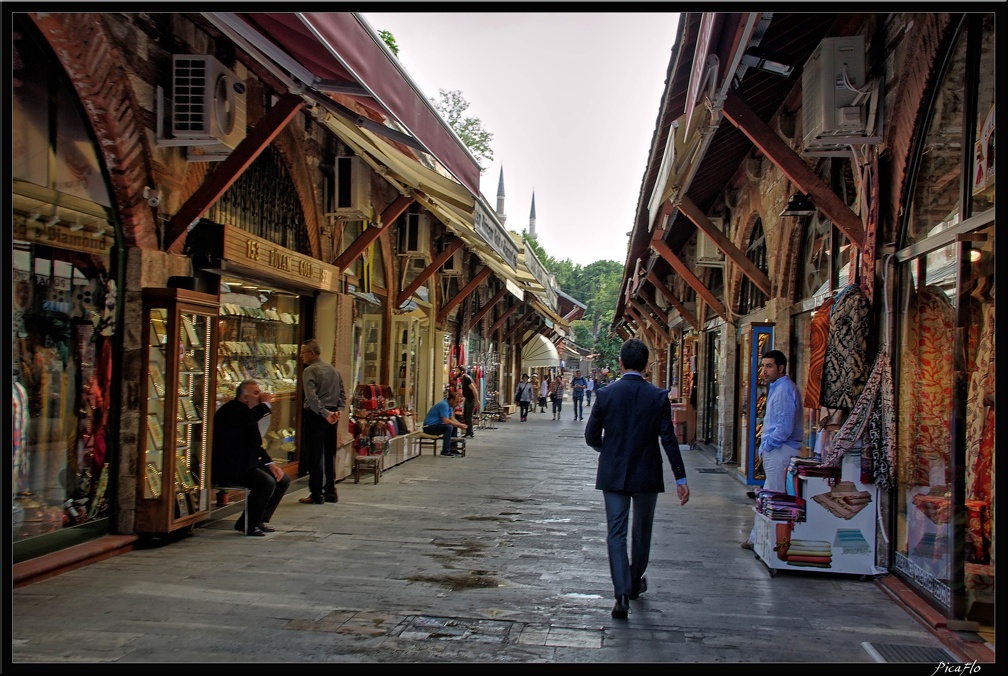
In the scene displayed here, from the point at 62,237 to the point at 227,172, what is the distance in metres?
1.41

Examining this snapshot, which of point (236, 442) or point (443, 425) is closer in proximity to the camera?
point (236, 442)

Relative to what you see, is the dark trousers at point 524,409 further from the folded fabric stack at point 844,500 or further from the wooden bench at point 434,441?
the folded fabric stack at point 844,500

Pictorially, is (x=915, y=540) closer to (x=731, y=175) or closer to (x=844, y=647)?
(x=844, y=647)

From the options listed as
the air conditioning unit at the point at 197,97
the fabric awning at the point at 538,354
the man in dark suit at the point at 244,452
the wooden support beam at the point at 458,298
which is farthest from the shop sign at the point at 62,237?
the fabric awning at the point at 538,354

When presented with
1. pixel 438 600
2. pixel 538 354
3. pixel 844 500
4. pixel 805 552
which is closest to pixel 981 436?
pixel 844 500

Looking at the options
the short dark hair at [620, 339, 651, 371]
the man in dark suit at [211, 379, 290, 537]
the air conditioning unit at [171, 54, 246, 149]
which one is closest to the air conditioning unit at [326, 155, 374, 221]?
the air conditioning unit at [171, 54, 246, 149]

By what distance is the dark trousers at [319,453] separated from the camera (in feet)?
27.1

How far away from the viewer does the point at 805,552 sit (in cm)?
586

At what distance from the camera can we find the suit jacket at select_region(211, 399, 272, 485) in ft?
22.0

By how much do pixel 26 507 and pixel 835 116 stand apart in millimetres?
6020

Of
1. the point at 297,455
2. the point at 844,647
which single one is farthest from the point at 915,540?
the point at 297,455

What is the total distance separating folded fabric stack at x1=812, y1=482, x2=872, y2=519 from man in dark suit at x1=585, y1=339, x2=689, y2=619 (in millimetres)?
1290

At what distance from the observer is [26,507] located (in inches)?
208

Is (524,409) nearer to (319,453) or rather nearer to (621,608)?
(319,453)
